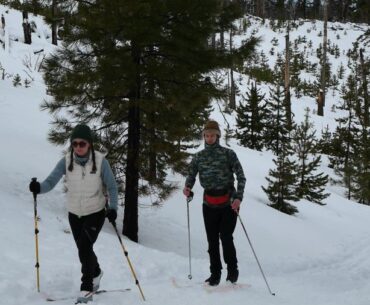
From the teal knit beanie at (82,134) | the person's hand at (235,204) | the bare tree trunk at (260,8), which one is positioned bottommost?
the person's hand at (235,204)

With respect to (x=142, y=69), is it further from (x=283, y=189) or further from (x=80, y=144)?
(x=283, y=189)

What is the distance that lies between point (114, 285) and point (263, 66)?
49.7 m

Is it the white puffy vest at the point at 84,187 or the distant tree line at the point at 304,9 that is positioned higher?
the distant tree line at the point at 304,9

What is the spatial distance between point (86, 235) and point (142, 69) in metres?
3.96

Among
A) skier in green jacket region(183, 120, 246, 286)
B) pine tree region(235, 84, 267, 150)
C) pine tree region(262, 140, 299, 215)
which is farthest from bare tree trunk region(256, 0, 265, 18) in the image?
skier in green jacket region(183, 120, 246, 286)

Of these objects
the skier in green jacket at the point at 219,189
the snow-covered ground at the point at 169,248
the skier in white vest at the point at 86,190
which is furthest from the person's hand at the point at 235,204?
the skier in white vest at the point at 86,190

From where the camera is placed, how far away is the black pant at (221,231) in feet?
19.9

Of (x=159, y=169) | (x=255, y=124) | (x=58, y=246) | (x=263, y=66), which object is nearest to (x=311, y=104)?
(x=263, y=66)

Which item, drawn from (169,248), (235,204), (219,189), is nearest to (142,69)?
(219,189)

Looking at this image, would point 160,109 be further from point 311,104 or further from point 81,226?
point 311,104

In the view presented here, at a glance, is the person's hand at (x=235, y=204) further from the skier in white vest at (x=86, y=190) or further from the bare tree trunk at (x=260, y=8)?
the bare tree trunk at (x=260, y=8)

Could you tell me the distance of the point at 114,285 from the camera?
620 centimetres

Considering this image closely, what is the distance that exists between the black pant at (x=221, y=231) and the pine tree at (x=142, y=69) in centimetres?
287

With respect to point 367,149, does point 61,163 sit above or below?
→ above
